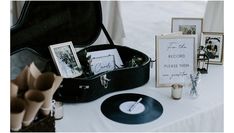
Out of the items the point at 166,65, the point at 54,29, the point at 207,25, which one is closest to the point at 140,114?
the point at 166,65

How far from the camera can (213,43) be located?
1431 mm

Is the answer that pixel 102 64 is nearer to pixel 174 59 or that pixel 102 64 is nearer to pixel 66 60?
pixel 66 60

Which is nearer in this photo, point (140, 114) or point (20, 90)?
point (20, 90)

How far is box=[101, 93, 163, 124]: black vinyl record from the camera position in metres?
1.03

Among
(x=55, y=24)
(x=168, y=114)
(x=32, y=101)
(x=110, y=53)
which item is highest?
(x=55, y=24)

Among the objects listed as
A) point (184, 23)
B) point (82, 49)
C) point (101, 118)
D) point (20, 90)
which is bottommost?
point (101, 118)

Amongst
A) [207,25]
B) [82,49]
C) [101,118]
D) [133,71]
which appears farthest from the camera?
[207,25]

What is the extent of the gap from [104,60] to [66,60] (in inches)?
6.3

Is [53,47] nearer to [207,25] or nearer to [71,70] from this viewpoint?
[71,70]

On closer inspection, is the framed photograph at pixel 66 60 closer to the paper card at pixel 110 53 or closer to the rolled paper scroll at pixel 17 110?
the paper card at pixel 110 53

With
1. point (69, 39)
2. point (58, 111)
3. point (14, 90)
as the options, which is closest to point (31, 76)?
point (14, 90)

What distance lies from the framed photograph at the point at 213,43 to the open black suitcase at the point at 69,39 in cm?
34

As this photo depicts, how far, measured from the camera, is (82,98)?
110 centimetres

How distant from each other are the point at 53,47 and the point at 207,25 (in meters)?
0.96
